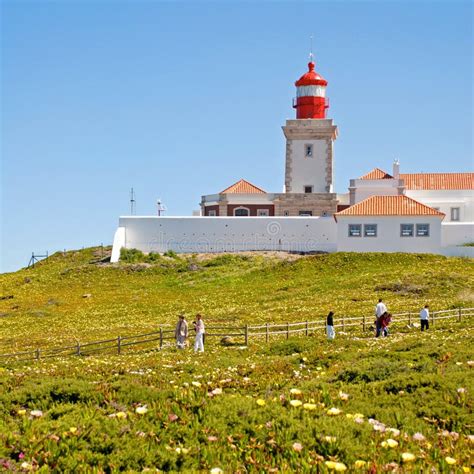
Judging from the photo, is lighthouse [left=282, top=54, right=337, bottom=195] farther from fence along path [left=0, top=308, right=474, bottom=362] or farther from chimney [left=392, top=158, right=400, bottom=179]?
fence along path [left=0, top=308, right=474, bottom=362]

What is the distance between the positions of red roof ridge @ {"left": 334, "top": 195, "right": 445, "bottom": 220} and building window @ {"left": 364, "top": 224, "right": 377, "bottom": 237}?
0.91 m

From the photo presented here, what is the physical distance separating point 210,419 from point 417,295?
1366 inches

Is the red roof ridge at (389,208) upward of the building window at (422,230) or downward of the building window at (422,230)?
upward

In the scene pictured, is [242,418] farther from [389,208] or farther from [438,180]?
[438,180]

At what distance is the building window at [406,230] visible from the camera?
62969mm

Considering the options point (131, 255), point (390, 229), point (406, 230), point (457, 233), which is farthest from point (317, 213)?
point (131, 255)

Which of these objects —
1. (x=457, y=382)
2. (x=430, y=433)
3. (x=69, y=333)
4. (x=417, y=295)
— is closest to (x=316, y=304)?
(x=417, y=295)

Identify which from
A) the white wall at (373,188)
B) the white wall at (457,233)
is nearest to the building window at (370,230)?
the white wall at (457,233)

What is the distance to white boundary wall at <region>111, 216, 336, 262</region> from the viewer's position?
6769cm

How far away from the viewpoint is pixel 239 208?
7444 centimetres

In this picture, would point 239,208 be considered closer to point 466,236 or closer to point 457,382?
point 466,236

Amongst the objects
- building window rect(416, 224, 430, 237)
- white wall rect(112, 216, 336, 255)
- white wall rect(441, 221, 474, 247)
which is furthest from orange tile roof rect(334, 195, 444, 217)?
white wall rect(112, 216, 336, 255)

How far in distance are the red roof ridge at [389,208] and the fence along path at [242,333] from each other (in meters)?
26.2

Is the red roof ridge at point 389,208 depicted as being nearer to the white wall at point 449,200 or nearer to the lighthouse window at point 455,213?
the white wall at point 449,200
